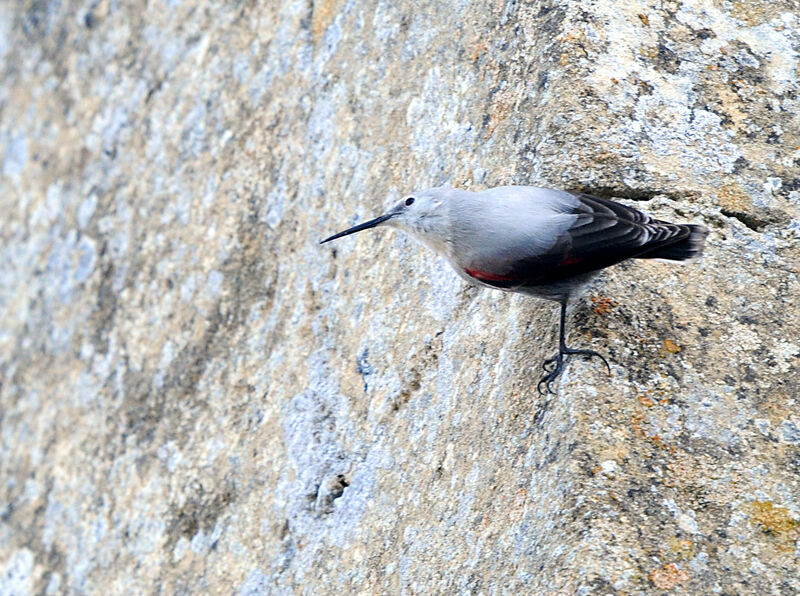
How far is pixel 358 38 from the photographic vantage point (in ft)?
12.9

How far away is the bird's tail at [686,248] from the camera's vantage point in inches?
108

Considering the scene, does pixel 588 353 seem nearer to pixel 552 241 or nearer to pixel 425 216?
pixel 552 241

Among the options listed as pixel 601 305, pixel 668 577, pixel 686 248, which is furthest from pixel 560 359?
pixel 668 577

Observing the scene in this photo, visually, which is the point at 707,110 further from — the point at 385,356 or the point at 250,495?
the point at 250,495

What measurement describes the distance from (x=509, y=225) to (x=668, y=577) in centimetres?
108

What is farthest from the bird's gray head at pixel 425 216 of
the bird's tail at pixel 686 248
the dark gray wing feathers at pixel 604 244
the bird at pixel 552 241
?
the bird's tail at pixel 686 248

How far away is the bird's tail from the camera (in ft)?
8.98

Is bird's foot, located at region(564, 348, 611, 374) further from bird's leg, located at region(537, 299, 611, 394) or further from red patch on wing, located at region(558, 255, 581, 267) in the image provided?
red patch on wing, located at region(558, 255, 581, 267)

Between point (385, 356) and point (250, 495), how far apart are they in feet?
2.59

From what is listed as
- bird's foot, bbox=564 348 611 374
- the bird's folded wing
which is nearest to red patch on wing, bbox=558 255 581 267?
the bird's folded wing

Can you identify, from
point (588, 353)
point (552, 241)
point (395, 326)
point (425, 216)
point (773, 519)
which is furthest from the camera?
point (395, 326)

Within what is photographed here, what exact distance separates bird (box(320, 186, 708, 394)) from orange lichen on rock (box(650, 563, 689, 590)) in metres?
0.55

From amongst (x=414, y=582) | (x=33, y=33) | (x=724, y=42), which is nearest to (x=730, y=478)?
(x=414, y=582)

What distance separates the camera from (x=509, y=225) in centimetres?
284
